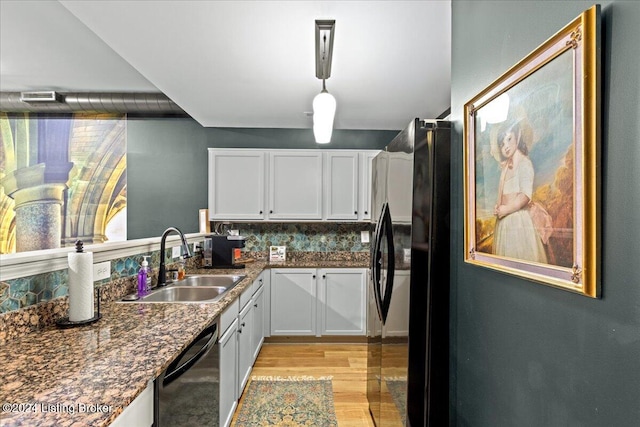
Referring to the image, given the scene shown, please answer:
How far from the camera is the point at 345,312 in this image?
12.3 feet

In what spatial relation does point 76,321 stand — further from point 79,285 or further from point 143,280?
point 143,280

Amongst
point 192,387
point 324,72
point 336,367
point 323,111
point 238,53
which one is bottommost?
point 336,367

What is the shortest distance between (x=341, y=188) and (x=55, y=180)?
3.41 meters

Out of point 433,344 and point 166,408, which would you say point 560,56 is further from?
point 166,408

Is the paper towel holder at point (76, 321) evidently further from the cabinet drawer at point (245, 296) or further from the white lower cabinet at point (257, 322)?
the white lower cabinet at point (257, 322)

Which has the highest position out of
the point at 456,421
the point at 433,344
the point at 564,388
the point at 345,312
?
the point at 564,388

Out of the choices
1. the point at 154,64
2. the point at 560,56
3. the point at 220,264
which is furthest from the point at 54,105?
the point at 560,56

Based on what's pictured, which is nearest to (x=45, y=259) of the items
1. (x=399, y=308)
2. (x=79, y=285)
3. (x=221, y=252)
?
(x=79, y=285)

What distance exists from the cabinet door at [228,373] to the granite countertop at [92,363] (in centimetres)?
33

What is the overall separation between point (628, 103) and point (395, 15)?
1.52 m

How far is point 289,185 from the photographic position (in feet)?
12.8

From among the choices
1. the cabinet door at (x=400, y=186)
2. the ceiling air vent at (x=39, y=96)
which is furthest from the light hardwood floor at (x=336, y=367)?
the ceiling air vent at (x=39, y=96)

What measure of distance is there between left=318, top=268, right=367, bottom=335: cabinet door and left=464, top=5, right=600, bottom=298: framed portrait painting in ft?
8.78

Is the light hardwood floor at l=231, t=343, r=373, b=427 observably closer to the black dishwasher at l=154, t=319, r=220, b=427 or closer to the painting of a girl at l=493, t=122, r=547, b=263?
the black dishwasher at l=154, t=319, r=220, b=427
